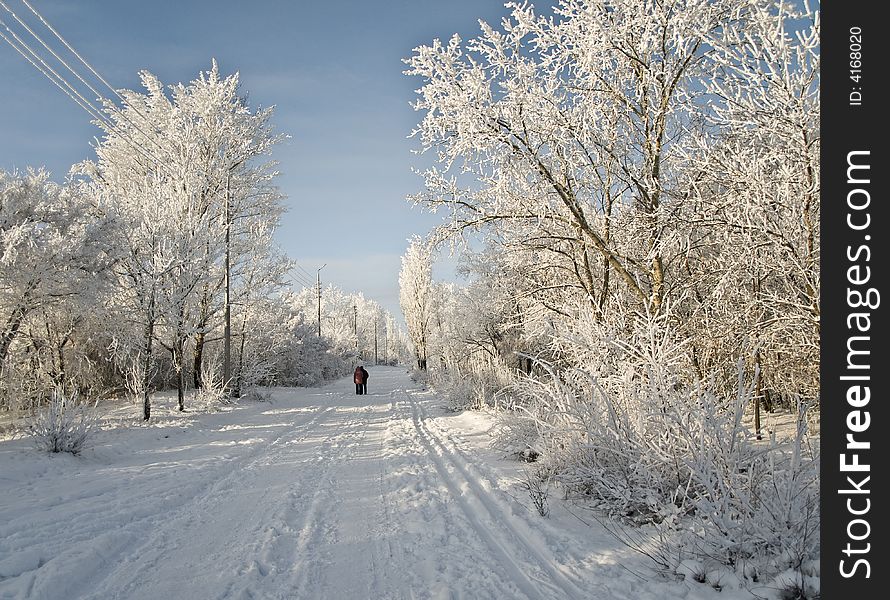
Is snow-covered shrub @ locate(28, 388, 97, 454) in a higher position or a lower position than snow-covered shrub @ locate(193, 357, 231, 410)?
higher

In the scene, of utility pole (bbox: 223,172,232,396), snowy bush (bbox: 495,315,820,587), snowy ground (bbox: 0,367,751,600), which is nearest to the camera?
snowy bush (bbox: 495,315,820,587)

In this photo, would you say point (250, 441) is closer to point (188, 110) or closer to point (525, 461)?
point (525, 461)

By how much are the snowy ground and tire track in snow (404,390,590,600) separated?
2 centimetres

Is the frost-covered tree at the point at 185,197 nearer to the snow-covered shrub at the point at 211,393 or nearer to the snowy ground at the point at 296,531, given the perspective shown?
the snow-covered shrub at the point at 211,393

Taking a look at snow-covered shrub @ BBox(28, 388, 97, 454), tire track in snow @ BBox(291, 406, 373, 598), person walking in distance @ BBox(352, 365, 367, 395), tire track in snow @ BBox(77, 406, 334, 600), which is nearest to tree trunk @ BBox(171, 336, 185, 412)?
snow-covered shrub @ BBox(28, 388, 97, 454)

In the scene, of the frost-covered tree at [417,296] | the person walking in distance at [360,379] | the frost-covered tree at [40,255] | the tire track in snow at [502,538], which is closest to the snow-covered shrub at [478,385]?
the tire track in snow at [502,538]

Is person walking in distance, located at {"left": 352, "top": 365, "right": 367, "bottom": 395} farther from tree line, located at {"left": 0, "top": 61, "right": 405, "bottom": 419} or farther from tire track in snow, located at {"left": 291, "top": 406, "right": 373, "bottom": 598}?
tire track in snow, located at {"left": 291, "top": 406, "right": 373, "bottom": 598}

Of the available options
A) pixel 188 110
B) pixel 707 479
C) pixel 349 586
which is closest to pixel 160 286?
pixel 188 110

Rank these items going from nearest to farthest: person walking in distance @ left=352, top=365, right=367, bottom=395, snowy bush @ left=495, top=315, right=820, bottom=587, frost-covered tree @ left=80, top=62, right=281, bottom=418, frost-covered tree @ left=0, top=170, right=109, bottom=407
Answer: snowy bush @ left=495, top=315, right=820, bottom=587 → frost-covered tree @ left=0, top=170, right=109, bottom=407 → frost-covered tree @ left=80, top=62, right=281, bottom=418 → person walking in distance @ left=352, top=365, right=367, bottom=395

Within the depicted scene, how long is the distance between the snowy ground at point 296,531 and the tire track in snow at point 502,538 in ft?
0.06

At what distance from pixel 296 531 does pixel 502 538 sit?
1.95 m

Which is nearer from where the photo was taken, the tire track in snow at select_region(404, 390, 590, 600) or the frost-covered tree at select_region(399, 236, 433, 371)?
the tire track in snow at select_region(404, 390, 590, 600)

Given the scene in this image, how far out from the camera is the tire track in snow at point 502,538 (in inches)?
132

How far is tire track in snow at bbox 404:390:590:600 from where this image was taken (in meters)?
3.35
